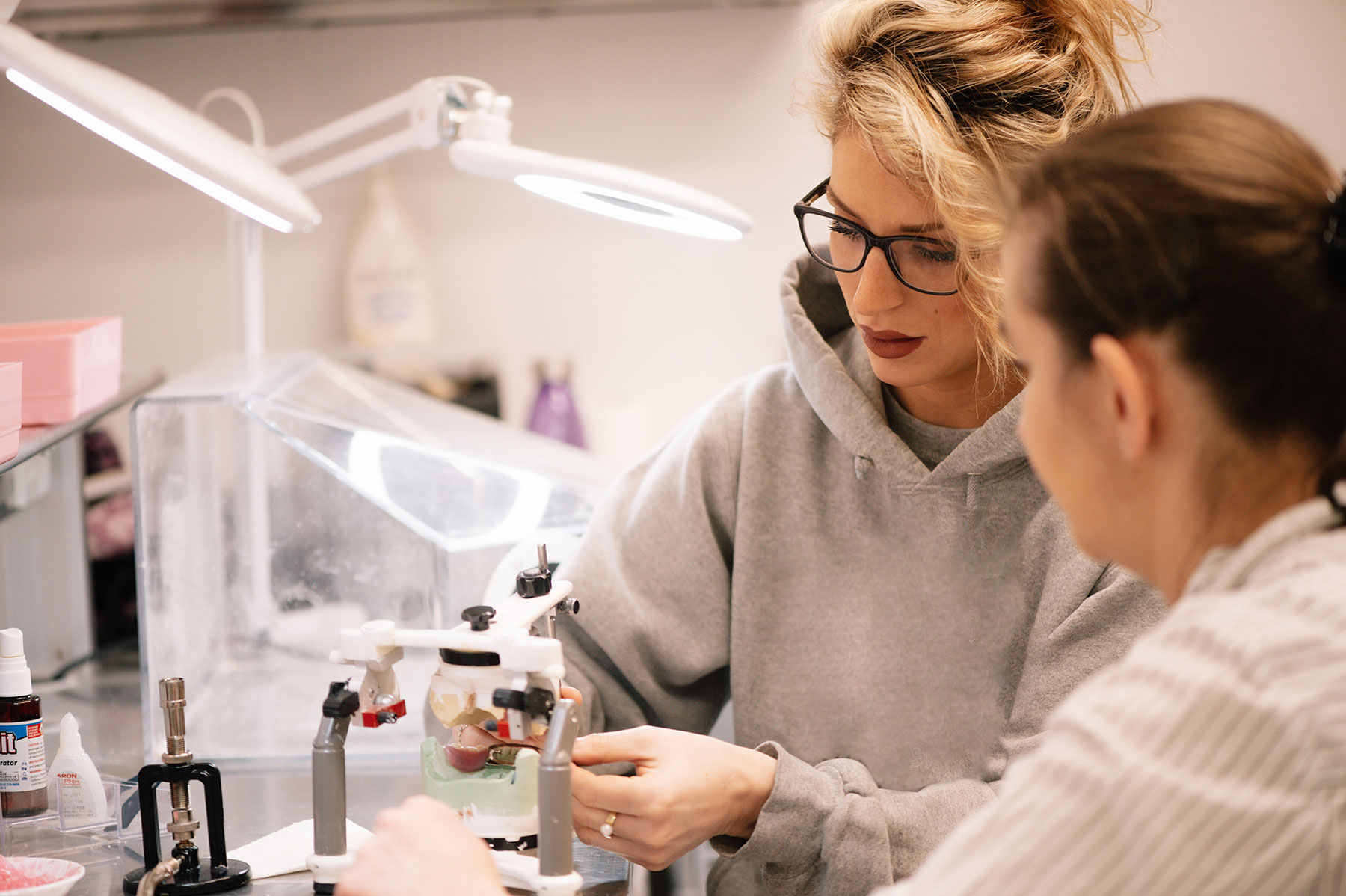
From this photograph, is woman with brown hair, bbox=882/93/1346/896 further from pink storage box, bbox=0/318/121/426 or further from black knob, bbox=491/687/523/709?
pink storage box, bbox=0/318/121/426

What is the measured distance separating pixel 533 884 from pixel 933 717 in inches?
17.7

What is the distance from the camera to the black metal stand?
2.78 feet

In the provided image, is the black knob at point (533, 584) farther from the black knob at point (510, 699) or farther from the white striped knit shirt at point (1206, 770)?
the white striped knit shirt at point (1206, 770)

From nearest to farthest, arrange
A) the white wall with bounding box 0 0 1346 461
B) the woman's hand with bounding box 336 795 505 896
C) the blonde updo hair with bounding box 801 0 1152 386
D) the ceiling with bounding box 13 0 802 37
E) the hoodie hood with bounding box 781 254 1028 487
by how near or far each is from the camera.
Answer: the woman's hand with bounding box 336 795 505 896 → the blonde updo hair with bounding box 801 0 1152 386 → the hoodie hood with bounding box 781 254 1028 487 → the ceiling with bounding box 13 0 802 37 → the white wall with bounding box 0 0 1346 461

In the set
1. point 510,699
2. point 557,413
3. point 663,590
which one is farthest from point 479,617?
point 557,413

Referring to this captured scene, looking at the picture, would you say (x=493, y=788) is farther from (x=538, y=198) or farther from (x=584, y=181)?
(x=538, y=198)

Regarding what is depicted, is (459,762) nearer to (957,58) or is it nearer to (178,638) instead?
(178,638)

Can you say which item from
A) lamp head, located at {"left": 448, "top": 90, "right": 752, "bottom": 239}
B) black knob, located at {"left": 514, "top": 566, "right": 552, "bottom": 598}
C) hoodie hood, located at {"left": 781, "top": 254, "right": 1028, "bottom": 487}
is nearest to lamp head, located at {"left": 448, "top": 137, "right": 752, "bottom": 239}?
lamp head, located at {"left": 448, "top": 90, "right": 752, "bottom": 239}

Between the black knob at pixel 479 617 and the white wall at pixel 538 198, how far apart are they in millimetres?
1320

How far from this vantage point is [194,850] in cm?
86

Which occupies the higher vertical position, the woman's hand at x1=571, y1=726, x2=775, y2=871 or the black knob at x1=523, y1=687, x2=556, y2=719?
the black knob at x1=523, y1=687, x2=556, y2=719

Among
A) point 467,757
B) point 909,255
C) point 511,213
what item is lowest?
point 467,757

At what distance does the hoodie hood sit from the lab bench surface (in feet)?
1.43

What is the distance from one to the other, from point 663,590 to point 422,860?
0.45 meters
